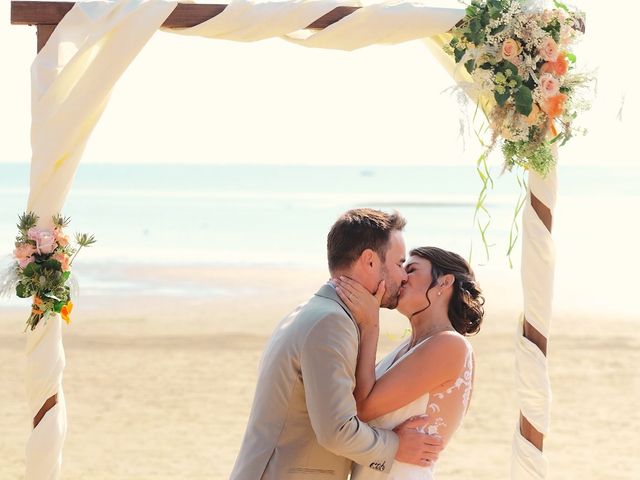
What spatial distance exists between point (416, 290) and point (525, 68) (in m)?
1.20

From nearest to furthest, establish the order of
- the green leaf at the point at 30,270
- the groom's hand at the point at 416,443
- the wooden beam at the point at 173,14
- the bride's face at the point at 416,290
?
the groom's hand at the point at 416,443 → the bride's face at the point at 416,290 → the green leaf at the point at 30,270 → the wooden beam at the point at 173,14

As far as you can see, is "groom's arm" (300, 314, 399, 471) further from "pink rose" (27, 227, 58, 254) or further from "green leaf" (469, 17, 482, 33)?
"green leaf" (469, 17, 482, 33)

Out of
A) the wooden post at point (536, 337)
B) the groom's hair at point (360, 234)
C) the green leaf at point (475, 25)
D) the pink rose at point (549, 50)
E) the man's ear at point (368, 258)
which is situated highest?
the green leaf at point (475, 25)

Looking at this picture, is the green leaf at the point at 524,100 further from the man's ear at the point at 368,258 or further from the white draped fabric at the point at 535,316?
the man's ear at the point at 368,258

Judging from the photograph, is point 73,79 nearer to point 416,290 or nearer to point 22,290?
point 22,290

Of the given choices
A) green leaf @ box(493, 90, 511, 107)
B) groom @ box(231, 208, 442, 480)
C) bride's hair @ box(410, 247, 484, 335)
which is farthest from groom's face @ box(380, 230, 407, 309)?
green leaf @ box(493, 90, 511, 107)

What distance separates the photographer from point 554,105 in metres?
4.32

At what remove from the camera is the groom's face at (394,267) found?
11.9 ft

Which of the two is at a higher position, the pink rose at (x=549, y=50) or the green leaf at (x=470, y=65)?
the pink rose at (x=549, y=50)

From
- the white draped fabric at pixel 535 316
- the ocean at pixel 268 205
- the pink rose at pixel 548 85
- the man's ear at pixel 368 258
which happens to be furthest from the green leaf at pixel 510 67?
the ocean at pixel 268 205

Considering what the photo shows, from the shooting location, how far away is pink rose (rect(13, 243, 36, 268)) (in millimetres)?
4152

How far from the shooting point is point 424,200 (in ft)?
127

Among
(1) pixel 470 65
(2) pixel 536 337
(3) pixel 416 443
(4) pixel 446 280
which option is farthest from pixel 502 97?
(3) pixel 416 443

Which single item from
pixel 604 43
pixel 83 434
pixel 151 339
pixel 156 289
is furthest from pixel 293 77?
pixel 604 43
